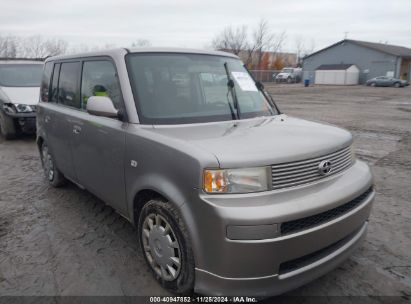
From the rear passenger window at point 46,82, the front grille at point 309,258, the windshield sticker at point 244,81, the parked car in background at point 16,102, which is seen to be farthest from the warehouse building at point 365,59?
the front grille at point 309,258

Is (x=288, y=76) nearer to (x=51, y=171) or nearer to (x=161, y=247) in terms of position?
(x=51, y=171)

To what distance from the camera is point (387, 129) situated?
10750 mm

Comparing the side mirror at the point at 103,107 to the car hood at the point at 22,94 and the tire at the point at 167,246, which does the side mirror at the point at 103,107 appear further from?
the car hood at the point at 22,94

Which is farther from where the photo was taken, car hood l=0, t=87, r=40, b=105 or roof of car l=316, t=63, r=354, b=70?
roof of car l=316, t=63, r=354, b=70

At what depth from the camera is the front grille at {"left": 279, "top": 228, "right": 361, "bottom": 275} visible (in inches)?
95.4

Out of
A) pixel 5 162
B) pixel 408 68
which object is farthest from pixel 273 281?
pixel 408 68

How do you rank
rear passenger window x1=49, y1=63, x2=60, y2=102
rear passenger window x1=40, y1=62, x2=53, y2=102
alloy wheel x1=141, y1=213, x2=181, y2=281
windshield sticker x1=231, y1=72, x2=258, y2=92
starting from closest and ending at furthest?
alloy wheel x1=141, y1=213, x2=181, y2=281
windshield sticker x1=231, y1=72, x2=258, y2=92
rear passenger window x1=49, y1=63, x2=60, y2=102
rear passenger window x1=40, y1=62, x2=53, y2=102

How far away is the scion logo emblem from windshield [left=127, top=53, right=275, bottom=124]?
1.01 meters

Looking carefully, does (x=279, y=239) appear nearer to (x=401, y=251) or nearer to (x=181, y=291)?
(x=181, y=291)

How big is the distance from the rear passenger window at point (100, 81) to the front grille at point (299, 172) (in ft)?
5.38

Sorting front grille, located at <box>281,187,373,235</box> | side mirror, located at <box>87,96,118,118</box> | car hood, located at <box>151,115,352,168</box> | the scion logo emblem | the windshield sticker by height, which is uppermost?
the windshield sticker

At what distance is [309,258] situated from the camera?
253 cm

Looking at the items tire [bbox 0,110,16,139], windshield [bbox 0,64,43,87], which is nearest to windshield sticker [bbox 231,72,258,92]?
tire [bbox 0,110,16,139]

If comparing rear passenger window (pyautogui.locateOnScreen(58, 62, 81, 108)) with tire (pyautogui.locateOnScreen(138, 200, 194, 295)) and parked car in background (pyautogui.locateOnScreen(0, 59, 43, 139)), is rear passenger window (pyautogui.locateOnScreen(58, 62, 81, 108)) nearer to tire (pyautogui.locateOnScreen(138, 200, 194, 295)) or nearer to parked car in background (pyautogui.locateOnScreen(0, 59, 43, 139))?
tire (pyautogui.locateOnScreen(138, 200, 194, 295))
